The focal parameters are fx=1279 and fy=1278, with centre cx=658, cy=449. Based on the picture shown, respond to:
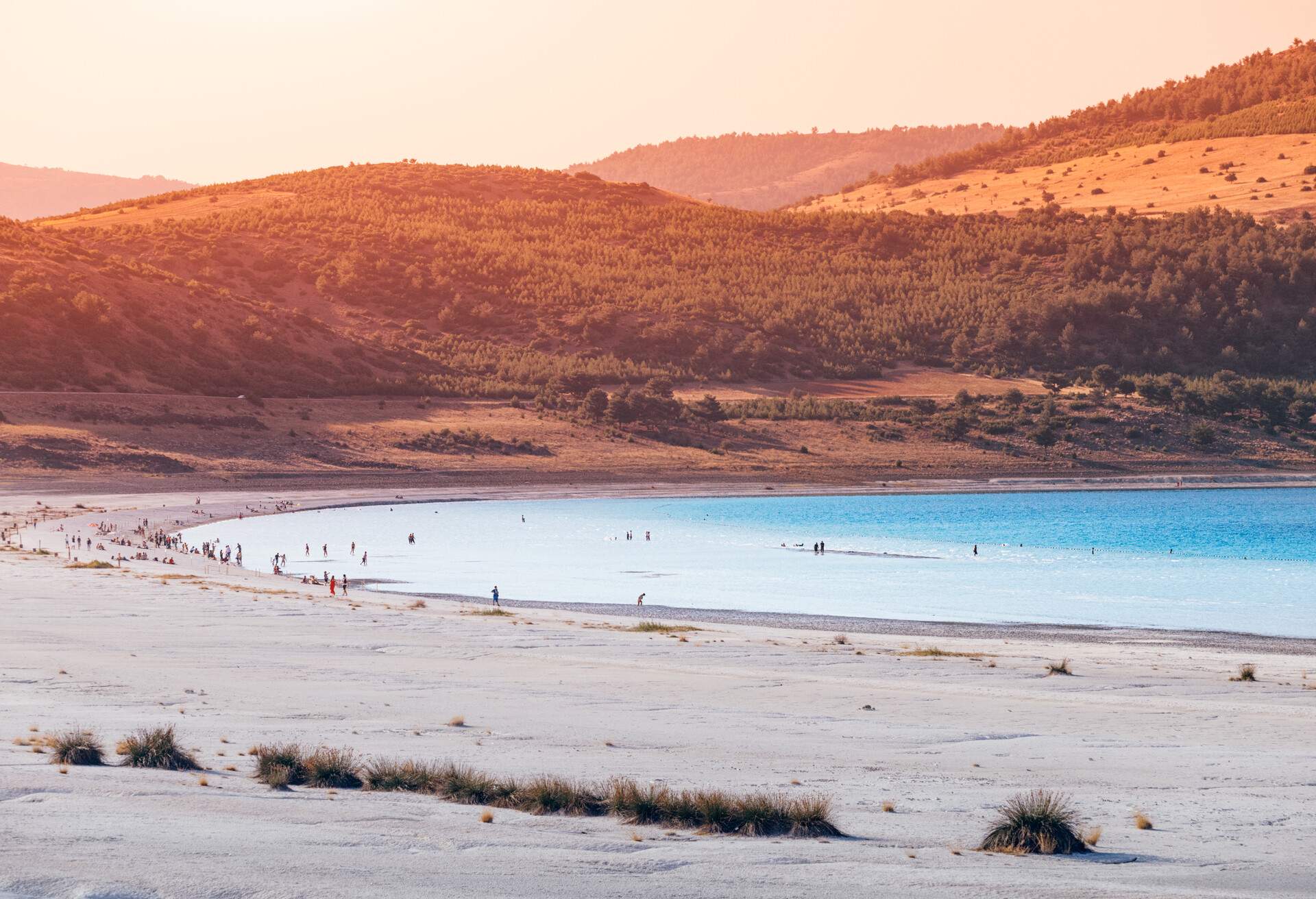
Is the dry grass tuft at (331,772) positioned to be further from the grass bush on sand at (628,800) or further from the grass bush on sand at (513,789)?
the grass bush on sand at (628,800)

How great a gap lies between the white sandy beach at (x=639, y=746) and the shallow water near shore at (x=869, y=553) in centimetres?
539

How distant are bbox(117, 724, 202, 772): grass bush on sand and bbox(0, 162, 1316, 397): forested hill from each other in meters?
64.7

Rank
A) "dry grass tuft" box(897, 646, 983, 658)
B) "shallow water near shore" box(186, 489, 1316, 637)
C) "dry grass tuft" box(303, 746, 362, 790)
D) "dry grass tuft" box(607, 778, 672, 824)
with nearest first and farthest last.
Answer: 1. "dry grass tuft" box(607, 778, 672, 824)
2. "dry grass tuft" box(303, 746, 362, 790)
3. "dry grass tuft" box(897, 646, 983, 658)
4. "shallow water near shore" box(186, 489, 1316, 637)

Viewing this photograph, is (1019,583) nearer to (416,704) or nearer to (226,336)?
(416,704)

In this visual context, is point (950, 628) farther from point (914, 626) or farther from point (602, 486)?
point (602, 486)

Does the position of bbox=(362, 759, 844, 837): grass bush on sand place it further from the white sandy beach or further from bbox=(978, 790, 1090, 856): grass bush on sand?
bbox=(978, 790, 1090, 856): grass bush on sand

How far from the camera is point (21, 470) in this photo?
5925 cm

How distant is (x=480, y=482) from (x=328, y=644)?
43.3 m

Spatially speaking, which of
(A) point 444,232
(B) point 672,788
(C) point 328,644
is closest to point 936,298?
(A) point 444,232

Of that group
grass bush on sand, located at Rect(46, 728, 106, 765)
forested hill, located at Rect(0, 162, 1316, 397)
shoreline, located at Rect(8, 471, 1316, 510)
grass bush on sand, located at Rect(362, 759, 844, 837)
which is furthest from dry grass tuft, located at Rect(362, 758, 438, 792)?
forested hill, located at Rect(0, 162, 1316, 397)

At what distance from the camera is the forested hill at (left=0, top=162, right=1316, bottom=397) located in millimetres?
82750

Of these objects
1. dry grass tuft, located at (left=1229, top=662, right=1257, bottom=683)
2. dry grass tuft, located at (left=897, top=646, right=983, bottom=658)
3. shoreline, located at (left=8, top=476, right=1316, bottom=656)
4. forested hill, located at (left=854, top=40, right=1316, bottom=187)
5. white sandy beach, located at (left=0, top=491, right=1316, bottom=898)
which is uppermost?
forested hill, located at (left=854, top=40, right=1316, bottom=187)

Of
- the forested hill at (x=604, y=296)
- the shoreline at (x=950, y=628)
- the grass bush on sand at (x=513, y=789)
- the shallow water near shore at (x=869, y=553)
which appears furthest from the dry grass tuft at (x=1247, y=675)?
the forested hill at (x=604, y=296)

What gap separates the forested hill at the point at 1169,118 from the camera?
14650 centimetres
